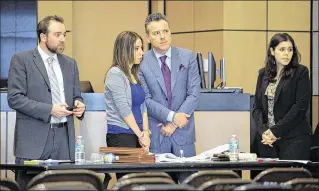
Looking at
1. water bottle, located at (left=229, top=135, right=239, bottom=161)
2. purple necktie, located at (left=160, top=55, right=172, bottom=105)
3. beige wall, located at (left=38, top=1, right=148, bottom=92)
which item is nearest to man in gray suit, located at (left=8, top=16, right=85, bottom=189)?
purple necktie, located at (left=160, top=55, right=172, bottom=105)

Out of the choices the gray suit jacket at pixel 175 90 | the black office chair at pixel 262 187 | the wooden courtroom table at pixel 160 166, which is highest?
the gray suit jacket at pixel 175 90

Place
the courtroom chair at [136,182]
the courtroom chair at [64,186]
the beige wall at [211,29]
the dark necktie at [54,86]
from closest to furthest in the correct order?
the courtroom chair at [64,186], the courtroom chair at [136,182], the dark necktie at [54,86], the beige wall at [211,29]

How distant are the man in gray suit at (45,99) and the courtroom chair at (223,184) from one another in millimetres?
1994

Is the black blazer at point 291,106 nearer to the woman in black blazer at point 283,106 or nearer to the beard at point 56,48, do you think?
the woman in black blazer at point 283,106

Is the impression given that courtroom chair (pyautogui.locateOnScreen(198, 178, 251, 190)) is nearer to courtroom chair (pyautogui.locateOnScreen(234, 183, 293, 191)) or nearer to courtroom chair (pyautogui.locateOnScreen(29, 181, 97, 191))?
courtroom chair (pyautogui.locateOnScreen(234, 183, 293, 191))

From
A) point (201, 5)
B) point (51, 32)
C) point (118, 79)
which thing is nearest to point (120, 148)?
point (118, 79)

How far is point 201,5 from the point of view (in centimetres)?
1155

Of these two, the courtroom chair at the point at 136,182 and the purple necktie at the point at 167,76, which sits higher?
the purple necktie at the point at 167,76

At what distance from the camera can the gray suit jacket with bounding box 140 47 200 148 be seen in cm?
668

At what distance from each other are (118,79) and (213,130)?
5.10ft

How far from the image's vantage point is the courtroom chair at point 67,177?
457 centimetres

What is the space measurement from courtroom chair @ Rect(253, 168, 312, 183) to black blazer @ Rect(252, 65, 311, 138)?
1.73 m

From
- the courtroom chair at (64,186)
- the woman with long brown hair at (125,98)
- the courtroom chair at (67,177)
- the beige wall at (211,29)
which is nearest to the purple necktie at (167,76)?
the woman with long brown hair at (125,98)

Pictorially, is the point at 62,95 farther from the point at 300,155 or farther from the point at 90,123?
the point at 300,155
